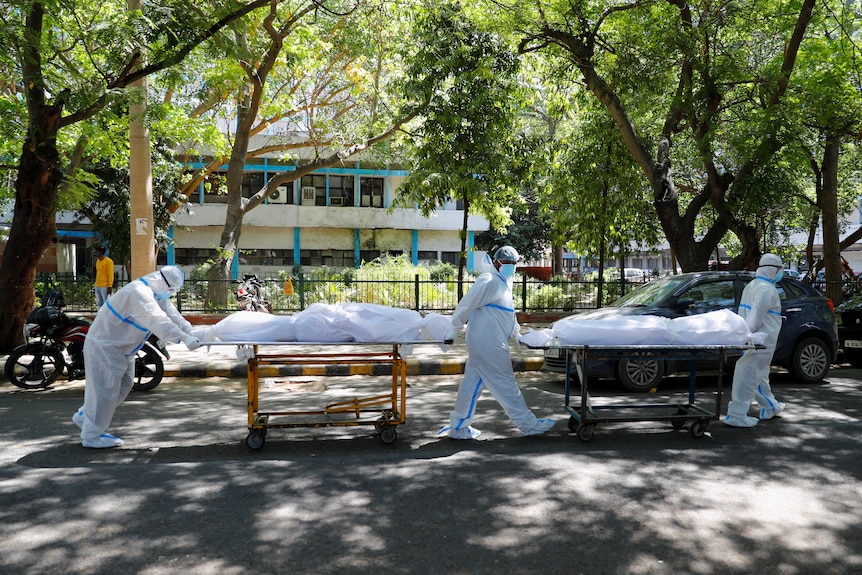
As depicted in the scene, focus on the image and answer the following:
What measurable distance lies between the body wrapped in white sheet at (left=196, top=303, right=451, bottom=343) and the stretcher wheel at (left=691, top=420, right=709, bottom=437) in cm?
285

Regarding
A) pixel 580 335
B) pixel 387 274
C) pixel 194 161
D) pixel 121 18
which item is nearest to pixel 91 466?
pixel 580 335

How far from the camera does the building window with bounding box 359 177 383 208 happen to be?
34312 mm

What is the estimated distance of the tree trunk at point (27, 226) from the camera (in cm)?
1080

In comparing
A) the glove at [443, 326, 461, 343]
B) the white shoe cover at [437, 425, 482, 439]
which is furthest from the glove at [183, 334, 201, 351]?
the white shoe cover at [437, 425, 482, 439]

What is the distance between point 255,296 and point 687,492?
11.4 meters

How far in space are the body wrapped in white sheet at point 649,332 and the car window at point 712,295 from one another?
2.55 meters

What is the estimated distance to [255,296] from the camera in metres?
14.6

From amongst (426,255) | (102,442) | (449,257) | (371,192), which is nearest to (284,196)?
(371,192)

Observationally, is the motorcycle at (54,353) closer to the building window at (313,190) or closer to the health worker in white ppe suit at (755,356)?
the health worker in white ppe suit at (755,356)

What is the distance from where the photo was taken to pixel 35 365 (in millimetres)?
9148

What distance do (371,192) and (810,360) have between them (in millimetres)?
27106

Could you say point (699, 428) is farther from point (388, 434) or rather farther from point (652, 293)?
point (652, 293)

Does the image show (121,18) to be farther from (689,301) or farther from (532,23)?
(689,301)

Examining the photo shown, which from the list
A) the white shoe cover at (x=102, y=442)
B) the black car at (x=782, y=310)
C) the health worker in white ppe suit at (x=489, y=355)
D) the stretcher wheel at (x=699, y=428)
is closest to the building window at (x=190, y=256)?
the black car at (x=782, y=310)
